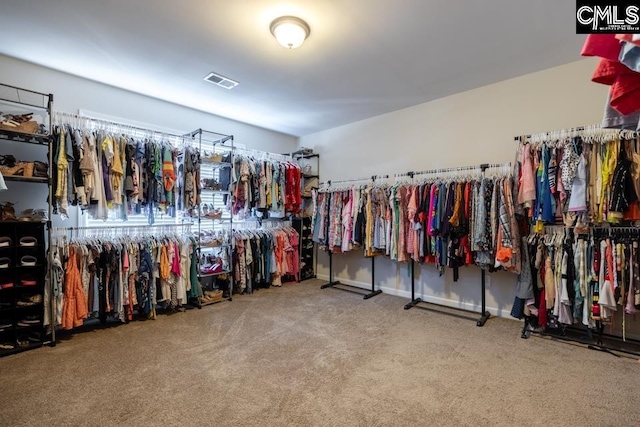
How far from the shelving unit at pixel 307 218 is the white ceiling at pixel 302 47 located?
1.76 metres

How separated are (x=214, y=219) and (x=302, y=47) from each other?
2.57m

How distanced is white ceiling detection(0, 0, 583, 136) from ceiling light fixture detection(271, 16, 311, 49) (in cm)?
6

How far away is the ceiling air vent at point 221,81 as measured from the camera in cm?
338

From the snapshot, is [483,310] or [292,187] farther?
[292,187]

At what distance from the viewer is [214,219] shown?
4262mm

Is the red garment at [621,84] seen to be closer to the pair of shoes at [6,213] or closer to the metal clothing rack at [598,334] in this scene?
the metal clothing rack at [598,334]

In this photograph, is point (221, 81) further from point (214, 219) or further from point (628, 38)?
point (628, 38)

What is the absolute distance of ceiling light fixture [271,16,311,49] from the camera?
2361 mm

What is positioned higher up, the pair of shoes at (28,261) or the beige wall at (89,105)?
the beige wall at (89,105)

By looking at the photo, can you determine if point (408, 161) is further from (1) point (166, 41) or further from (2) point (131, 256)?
(2) point (131, 256)

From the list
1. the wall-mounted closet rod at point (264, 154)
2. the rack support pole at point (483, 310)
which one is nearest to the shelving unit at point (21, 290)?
the wall-mounted closet rod at point (264, 154)

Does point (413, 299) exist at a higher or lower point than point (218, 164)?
lower

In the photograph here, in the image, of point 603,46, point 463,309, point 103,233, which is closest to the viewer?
point 603,46

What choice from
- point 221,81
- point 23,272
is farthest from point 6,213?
point 221,81
